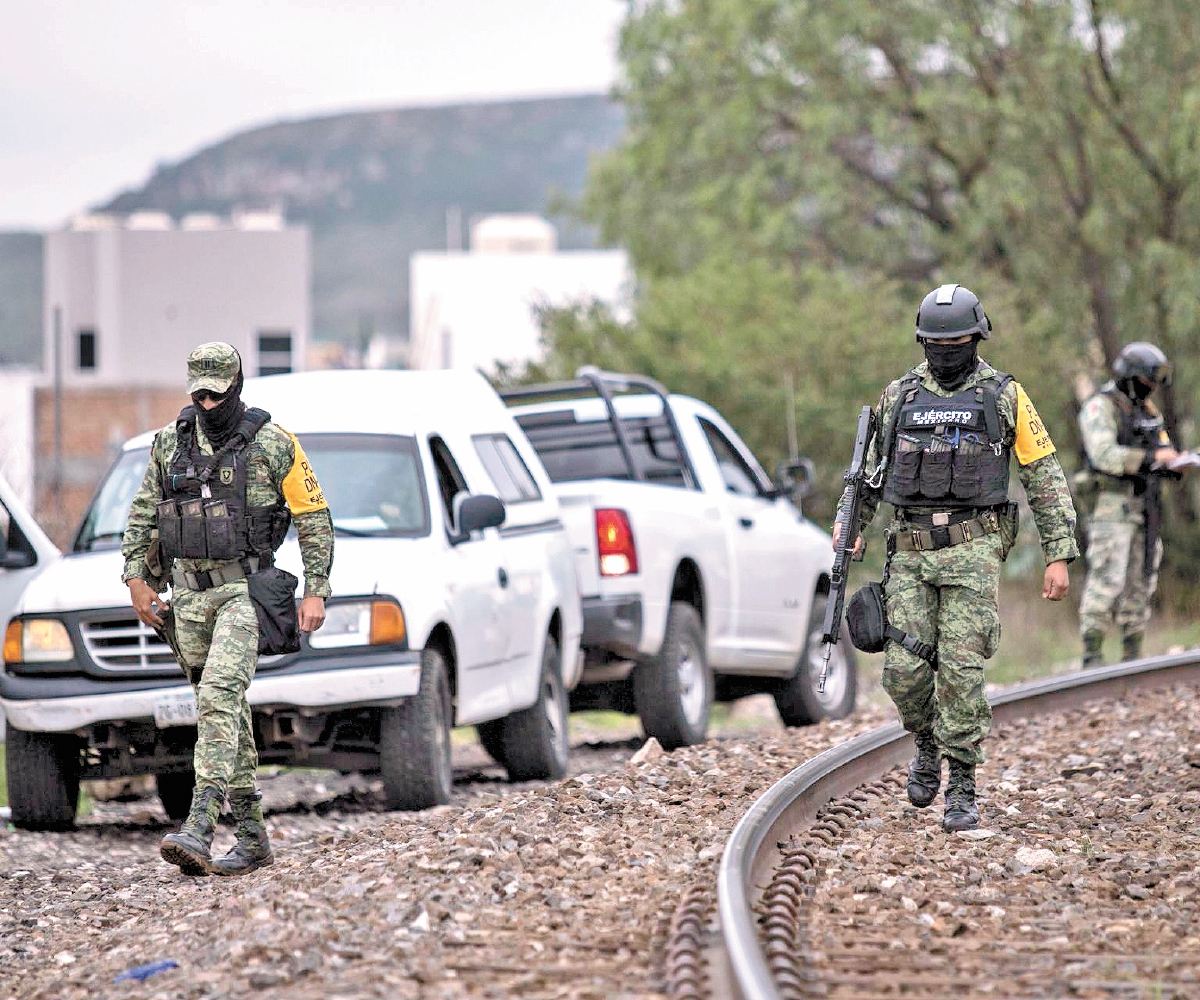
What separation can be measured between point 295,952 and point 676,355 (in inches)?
833

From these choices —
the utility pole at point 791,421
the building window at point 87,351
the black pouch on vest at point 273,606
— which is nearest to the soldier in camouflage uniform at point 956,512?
the black pouch on vest at point 273,606

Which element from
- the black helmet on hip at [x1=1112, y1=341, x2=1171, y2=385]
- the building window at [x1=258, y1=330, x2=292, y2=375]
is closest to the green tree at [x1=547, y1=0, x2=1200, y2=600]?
the black helmet on hip at [x1=1112, y1=341, x2=1171, y2=385]

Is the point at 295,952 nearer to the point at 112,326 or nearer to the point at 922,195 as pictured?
the point at 922,195

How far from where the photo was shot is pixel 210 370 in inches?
293

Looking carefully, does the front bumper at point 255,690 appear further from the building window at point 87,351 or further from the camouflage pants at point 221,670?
the building window at point 87,351

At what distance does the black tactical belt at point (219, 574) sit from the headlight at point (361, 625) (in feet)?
4.33

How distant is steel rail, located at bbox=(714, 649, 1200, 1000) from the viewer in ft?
16.6

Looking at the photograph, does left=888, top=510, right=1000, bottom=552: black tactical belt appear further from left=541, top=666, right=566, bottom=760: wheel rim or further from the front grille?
left=541, top=666, right=566, bottom=760: wheel rim

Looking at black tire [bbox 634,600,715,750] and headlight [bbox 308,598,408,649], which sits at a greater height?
headlight [bbox 308,598,408,649]

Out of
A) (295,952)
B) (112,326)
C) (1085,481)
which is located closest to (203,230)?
(112,326)

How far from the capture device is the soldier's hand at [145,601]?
773cm

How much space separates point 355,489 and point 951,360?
3.42 meters

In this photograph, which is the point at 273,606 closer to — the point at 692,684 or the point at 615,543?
the point at 615,543

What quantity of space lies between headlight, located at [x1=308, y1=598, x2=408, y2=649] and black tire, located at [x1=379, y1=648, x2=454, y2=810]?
0.78ft
